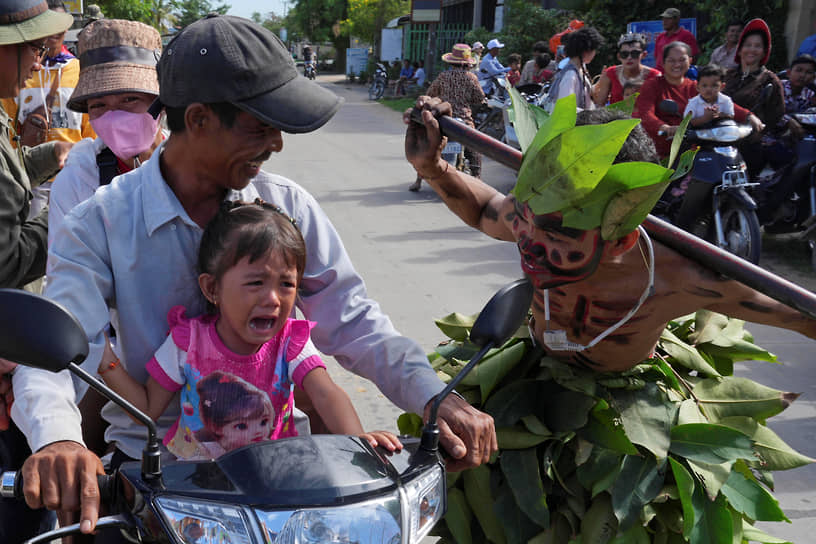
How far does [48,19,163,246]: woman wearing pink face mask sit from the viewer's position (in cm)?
299

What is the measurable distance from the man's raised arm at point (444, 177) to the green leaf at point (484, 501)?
948 millimetres

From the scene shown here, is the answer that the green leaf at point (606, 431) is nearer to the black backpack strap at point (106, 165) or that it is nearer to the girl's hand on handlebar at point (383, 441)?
the girl's hand on handlebar at point (383, 441)

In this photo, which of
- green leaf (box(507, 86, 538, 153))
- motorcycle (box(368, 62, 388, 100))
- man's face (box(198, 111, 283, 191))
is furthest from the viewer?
motorcycle (box(368, 62, 388, 100))

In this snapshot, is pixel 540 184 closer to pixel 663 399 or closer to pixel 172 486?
pixel 663 399

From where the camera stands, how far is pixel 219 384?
1963 millimetres

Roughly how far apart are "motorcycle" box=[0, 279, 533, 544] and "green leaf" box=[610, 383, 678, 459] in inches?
37.6

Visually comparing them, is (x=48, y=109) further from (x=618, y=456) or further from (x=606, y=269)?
(x=618, y=456)

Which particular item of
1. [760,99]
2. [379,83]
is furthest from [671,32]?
[379,83]

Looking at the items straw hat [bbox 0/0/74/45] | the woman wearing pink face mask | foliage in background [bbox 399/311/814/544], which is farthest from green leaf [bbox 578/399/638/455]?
straw hat [bbox 0/0/74/45]

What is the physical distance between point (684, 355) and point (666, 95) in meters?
5.84

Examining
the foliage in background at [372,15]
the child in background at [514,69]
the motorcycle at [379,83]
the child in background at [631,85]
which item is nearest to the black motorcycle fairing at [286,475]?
the child in background at [631,85]

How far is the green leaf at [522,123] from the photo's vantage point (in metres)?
2.42

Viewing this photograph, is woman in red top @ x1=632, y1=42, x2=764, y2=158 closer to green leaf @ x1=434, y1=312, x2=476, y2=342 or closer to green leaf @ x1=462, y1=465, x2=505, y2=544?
green leaf @ x1=434, y1=312, x2=476, y2=342

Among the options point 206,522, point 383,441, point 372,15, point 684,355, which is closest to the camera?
point 206,522
